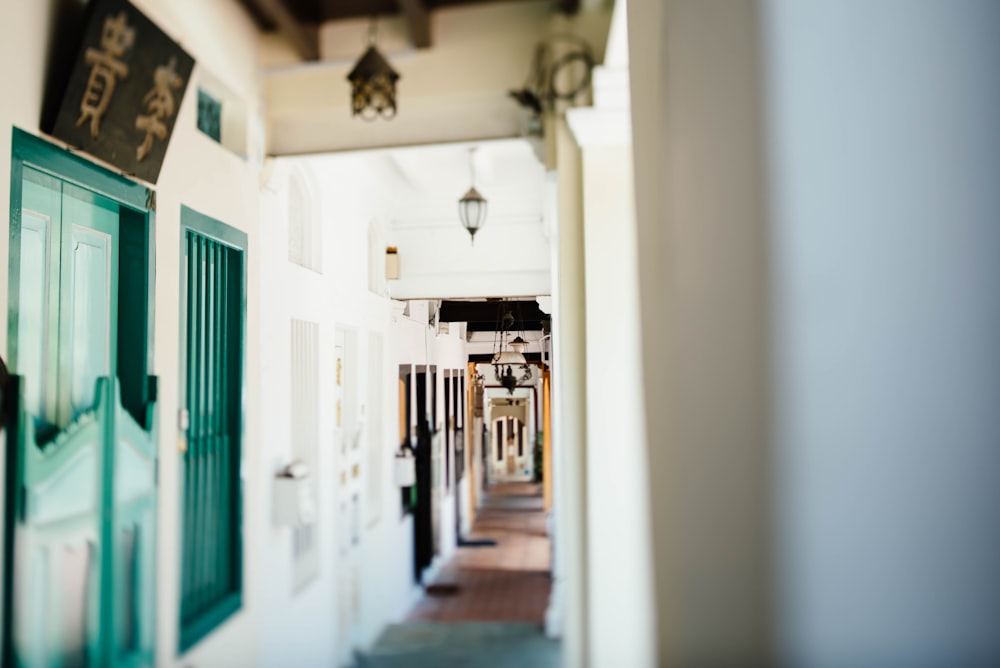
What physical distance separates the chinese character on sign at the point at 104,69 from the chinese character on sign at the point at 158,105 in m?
0.11

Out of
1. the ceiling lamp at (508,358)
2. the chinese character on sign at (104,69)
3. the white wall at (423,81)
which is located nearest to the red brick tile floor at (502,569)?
the ceiling lamp at (508,358)

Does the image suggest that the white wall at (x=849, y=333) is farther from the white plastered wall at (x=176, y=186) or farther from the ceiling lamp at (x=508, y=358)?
the ceiling lamp at (x=508, y=358)

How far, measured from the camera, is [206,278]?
206 cm

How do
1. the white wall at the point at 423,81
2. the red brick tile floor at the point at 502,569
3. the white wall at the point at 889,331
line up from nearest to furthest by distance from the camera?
the white wall at the point at 889,331
the white wall at the point at 423,81
the red brick tile floor at the point at 502,569

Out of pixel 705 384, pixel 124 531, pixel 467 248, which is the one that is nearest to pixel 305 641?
pixel 124 531

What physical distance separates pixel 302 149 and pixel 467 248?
173cm

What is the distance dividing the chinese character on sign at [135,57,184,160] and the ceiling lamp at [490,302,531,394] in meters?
2.04

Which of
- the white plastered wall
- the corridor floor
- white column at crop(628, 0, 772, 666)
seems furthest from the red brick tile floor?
white column at crop(628, 0, 772, 666)

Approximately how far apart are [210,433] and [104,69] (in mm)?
1166

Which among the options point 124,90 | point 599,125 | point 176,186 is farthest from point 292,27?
point 599,125

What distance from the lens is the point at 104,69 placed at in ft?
4.58

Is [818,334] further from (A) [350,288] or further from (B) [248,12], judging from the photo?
(A) [350,288]

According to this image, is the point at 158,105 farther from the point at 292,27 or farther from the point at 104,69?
the point at 292,27

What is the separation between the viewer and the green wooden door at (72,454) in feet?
4.31
